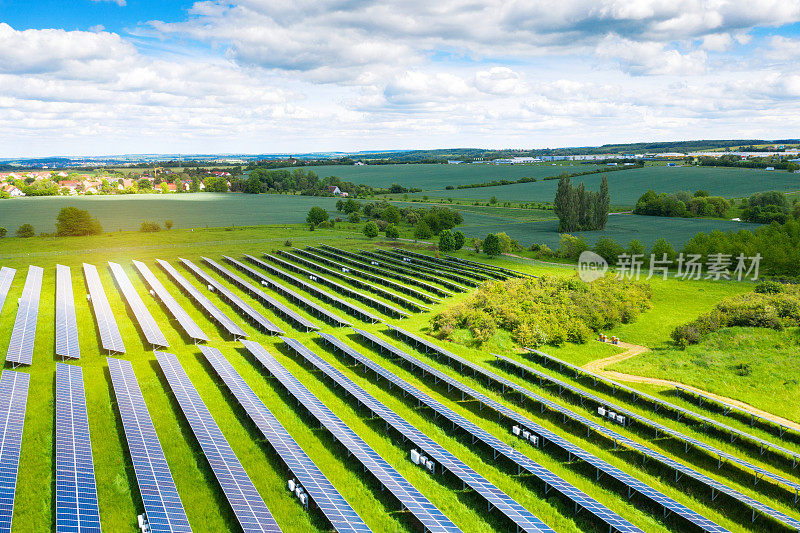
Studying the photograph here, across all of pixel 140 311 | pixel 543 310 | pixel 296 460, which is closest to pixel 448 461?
pixel 296 460

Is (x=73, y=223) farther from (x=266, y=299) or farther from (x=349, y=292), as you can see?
(x=349, y=292)

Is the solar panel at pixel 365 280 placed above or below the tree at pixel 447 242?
below

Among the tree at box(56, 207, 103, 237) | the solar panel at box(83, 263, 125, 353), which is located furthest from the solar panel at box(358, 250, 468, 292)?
the tree at box(56, 207, 103, 237)

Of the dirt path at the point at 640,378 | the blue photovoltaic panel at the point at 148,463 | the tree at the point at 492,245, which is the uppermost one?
the tree at the point at 492,245

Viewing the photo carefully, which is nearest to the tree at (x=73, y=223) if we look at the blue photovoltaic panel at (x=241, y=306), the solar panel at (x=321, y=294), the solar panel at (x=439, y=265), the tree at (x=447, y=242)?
the solar panel at (x=321, y=294)

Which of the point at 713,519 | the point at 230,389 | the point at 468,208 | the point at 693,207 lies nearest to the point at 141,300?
the point at 230,389

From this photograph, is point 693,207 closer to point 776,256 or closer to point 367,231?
point 776,256

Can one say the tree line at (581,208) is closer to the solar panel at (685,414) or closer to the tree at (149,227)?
the solar panel at (685,414)
